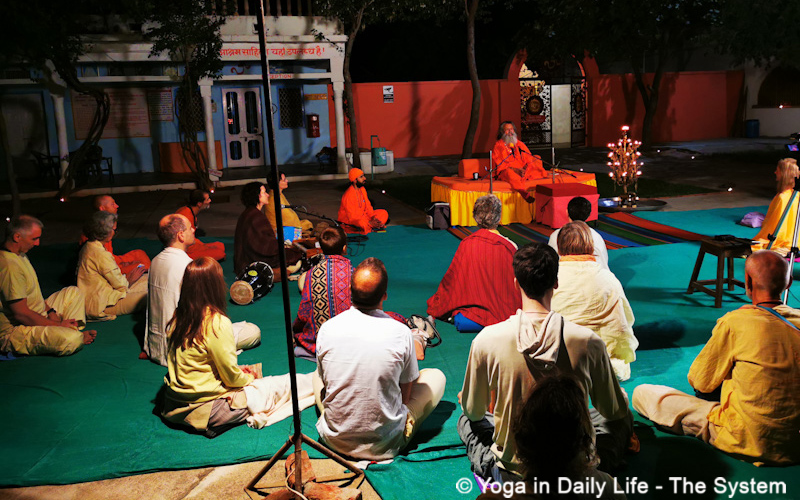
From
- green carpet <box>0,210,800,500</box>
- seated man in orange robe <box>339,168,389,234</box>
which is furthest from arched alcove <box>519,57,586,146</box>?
green carpet <box>0,210,800,500</box>

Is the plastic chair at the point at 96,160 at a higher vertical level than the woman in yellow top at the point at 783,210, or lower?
higher

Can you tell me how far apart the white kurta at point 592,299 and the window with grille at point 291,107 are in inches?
601

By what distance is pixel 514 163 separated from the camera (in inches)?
429

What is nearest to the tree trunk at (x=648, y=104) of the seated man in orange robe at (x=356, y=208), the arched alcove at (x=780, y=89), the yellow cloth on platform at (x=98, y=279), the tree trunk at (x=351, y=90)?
the arched alcove at (x=780, y=89)

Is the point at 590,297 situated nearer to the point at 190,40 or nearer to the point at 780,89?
the point at 190,40

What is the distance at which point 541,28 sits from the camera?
19719mm

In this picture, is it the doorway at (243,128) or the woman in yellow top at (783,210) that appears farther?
the doorway at (243,128)

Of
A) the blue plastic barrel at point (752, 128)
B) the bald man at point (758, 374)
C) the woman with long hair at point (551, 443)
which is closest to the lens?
the woman with long hair at point (551, 443)

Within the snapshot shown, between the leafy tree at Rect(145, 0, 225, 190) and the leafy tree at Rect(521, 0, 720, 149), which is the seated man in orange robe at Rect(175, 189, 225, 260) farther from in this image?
the leafy tree at Rect(521, 0, 720, 149)

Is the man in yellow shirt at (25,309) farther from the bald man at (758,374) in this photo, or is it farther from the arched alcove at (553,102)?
the arched alcove at (553,102)

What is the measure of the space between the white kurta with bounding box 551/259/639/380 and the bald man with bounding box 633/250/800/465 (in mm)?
744

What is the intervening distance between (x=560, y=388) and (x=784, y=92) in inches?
974

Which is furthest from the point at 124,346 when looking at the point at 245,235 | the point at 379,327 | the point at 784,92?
the point at 784,92

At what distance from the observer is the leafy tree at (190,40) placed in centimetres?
1408
